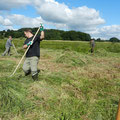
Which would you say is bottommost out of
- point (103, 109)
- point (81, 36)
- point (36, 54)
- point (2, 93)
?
point (103, 109)

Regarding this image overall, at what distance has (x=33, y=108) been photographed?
3.35 m

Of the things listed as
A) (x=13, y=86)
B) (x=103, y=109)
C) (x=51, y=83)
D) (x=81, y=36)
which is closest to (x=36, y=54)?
(x=51, y=83)

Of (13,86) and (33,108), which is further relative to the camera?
(13,86)

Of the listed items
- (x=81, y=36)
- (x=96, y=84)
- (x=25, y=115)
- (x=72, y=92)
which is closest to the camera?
(x=25, y=115)

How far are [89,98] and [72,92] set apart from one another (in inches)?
20.6

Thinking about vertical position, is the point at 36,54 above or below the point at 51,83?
above

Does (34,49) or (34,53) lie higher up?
(34,49)

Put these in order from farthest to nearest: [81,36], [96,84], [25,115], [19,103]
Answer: [81,36]
[96,84]
[19,103]
[25,115]

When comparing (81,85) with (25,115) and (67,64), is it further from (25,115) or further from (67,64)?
(67,64)

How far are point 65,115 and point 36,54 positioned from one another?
2.46 meters

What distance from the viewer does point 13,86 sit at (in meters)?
3.75

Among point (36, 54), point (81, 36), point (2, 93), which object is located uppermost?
point (81, 36)

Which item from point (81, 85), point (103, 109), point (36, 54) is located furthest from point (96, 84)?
point (36, 54)

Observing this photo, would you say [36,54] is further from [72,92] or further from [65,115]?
[65,115]
